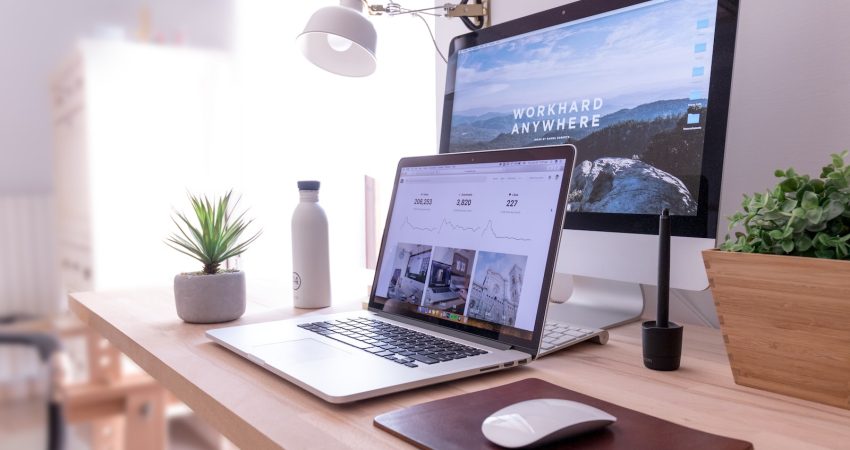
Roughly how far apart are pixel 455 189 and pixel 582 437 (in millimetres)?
445

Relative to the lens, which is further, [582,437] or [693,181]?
[693,181]

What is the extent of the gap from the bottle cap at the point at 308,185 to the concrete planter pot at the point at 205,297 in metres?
0.18

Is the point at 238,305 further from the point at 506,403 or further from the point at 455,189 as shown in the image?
the point at 506,403

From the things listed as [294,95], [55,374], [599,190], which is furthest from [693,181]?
[294,95]

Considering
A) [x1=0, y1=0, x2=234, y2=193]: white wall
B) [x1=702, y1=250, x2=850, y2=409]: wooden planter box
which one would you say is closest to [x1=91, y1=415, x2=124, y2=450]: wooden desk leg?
[x1=0, y1=0, x2=234, y2=193]: white wall

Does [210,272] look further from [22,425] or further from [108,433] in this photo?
[108,433]

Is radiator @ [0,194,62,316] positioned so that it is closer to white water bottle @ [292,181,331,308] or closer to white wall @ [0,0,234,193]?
white wall @ [0,0,234,193]

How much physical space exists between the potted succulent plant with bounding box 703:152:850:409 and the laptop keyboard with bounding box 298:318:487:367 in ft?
0.84

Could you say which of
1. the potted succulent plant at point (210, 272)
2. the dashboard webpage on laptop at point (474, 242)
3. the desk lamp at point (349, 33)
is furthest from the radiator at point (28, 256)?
the dashboard webpage on laptop at point (474, 242)

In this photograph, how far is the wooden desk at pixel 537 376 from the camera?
460 millimetres

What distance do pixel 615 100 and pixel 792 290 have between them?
0.39 metres

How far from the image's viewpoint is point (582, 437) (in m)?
0.43

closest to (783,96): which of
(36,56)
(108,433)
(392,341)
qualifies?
(392,341)

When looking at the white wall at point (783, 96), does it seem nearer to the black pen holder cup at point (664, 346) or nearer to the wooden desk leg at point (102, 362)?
the black pen holder cup at point (664, 346)
